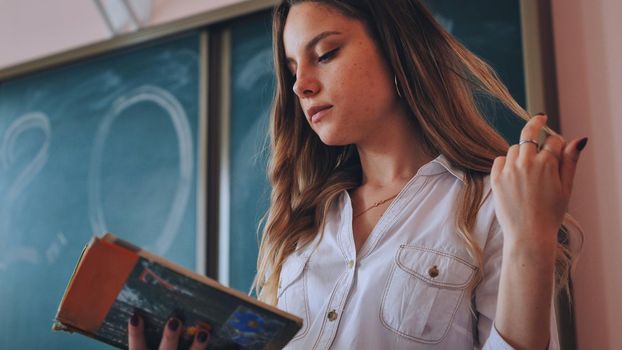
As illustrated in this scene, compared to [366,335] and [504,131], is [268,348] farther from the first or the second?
[504,131]

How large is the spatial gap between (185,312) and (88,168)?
161 centimetres

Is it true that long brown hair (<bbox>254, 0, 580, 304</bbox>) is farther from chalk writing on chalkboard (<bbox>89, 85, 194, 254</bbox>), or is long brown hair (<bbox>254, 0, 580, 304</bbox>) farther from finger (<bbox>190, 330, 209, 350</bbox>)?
chalk writing on chalkboard (<bbox>89, 85, 194, 254</bbox>)

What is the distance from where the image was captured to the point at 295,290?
3.72ft

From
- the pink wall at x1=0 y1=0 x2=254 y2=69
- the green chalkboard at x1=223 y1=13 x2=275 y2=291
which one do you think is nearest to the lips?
the green chalkboard at x1=223 y1=13 x2=275 y2=291

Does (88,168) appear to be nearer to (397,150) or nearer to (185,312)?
(397,150)

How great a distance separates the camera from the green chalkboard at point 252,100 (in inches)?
67.2

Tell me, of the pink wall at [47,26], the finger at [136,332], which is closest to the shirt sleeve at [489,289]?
the finger at [136,332]

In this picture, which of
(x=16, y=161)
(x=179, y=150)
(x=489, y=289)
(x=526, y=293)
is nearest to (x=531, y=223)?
(x=526, y=293)

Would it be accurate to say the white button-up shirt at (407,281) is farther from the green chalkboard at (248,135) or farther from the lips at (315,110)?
the green chalkboard at (248,135)

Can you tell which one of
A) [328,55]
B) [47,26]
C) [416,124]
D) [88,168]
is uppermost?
[47,26]

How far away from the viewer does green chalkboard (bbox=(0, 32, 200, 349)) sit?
7.15 feet

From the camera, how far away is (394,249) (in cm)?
105

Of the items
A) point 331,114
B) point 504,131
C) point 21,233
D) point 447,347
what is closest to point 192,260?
point 21,233

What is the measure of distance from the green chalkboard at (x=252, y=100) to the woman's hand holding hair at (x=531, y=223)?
889mm
